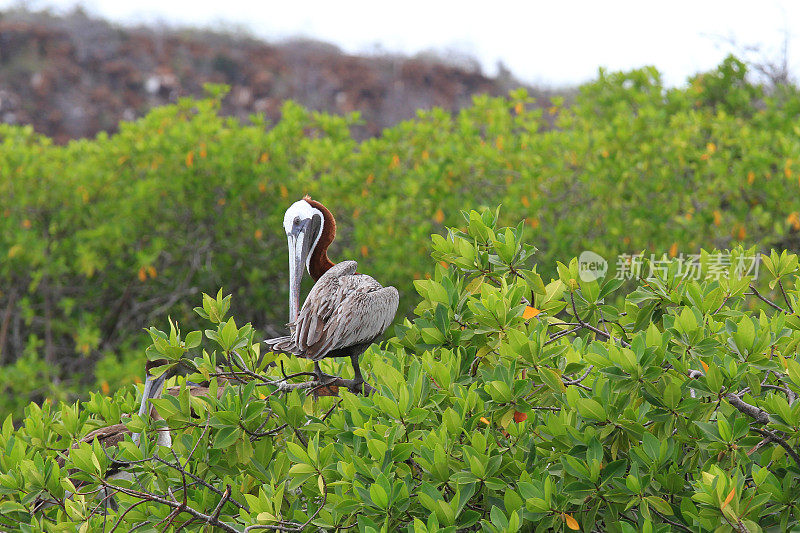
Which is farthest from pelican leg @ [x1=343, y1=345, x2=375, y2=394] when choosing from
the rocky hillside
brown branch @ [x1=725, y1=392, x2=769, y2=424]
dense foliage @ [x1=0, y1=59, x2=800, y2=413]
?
the rocky hillside

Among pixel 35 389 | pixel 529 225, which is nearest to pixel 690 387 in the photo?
pixel 529 225

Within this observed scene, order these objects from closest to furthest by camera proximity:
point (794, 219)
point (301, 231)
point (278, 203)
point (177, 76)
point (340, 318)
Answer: point (340, 318), point (301, 231), point (794, 219), point (278, 203), point (177, 76)

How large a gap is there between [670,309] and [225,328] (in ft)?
4.51

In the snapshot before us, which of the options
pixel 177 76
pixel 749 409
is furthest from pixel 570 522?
pixel 177 76

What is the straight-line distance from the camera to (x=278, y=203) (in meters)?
7.79

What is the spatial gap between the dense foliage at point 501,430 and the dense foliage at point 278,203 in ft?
14.5

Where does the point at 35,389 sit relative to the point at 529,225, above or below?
below

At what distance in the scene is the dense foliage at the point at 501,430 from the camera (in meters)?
1.96

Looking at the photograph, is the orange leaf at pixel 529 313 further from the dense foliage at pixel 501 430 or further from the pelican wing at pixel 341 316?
the pelican wing at pixel 341 316

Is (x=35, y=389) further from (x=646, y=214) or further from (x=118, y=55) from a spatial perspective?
(x=118, y=55)

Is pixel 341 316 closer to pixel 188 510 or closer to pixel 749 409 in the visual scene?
pixel 188 510

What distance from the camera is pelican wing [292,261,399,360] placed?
2.32m

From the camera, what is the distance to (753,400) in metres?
2.05

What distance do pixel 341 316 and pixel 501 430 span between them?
0.59 meters
